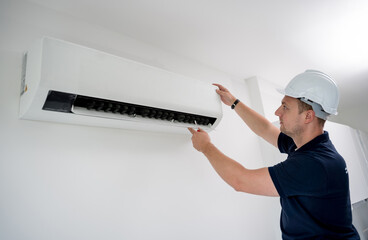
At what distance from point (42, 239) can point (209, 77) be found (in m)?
1.75

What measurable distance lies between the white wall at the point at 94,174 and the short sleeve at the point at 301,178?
0.80 metres

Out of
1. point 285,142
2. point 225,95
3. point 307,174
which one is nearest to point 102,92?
point 225,95

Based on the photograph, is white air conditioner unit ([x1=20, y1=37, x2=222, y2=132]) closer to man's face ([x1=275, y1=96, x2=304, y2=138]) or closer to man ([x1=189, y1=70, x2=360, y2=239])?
man ([x1=189, y1=70, x2=360, y2=239])

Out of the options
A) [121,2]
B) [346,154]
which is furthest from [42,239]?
[346,154]

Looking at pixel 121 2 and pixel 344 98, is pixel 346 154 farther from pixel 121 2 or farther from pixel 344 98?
pixel 121 2

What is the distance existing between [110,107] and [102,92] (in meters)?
0.12

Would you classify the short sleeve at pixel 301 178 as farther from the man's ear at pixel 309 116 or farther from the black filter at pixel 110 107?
the black filter at pixel 110 107

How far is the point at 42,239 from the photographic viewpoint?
1108mm

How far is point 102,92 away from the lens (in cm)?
113

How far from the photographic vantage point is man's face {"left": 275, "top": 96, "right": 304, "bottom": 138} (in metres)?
1.28

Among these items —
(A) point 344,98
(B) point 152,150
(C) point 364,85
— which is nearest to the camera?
(B) point 152,150

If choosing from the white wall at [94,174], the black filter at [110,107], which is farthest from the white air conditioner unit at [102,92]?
the white wall at [94,174]

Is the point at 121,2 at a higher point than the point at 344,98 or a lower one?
lower

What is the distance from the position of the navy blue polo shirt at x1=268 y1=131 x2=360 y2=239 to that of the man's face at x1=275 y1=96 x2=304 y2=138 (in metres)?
0.09
